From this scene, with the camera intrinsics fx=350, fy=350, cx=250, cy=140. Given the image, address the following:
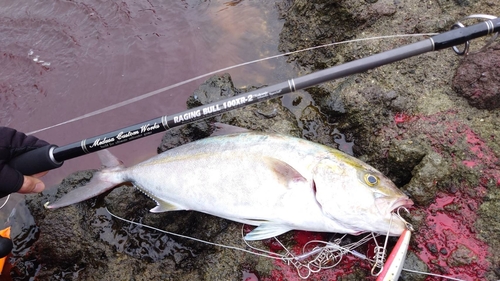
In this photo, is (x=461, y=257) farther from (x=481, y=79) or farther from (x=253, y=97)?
(x=253, y=97)

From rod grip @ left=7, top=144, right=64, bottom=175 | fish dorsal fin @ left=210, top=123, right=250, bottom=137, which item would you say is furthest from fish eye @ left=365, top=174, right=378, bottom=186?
rod grip @ left=7, top=144, right=64, bottom=175

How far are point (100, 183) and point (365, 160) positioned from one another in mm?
2366

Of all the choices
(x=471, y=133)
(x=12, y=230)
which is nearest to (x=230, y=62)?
(x=471, y=133)

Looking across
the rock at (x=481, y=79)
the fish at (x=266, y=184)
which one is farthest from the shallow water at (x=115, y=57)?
the rock at (x=481, y=79)

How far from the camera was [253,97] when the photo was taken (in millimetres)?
2613

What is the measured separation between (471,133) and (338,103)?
1100 mm

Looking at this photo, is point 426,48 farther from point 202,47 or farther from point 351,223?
point 202,47

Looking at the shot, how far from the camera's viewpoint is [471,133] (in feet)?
9.16

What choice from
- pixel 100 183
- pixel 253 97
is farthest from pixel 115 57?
pixel 253 97

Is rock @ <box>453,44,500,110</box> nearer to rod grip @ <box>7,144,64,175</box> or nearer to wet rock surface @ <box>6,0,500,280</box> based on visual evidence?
wet rock surface @ <box>6,0,500,280</box>

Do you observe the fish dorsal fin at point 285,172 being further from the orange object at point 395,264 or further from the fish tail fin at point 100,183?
the fish tail fin at point 100,183

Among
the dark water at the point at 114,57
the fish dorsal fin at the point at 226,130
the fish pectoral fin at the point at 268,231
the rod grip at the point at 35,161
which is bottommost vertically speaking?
the fish pectoral fin at the point at 268,231

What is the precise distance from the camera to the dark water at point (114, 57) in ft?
12.8

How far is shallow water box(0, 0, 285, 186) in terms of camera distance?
154 inches
